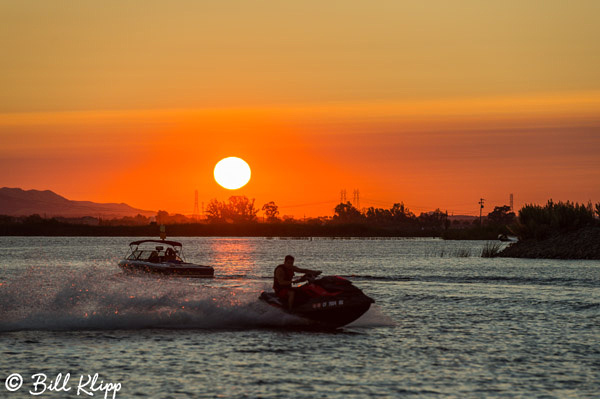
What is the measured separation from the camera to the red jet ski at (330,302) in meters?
28.8

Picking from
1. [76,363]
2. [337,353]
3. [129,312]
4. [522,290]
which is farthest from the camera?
[522,290]

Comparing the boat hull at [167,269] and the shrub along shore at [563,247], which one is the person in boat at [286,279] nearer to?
the boat hull at [167,269]

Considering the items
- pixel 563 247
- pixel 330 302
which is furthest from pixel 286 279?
pixel 563 247

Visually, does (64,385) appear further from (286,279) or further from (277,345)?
(286,279)

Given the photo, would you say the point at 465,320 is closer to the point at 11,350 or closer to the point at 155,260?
the point at 11,350

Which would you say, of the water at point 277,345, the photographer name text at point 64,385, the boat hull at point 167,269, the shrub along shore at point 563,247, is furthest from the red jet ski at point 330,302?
the shrub along shore at point 563,247

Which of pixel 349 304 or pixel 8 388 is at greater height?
pixel 349 304

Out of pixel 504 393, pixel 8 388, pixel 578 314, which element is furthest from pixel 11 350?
pixel 578 314

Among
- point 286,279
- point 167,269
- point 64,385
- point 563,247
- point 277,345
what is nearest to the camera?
point 64,385

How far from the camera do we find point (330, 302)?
2878 cm

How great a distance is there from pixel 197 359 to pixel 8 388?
5.79 metres

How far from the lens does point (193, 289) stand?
3606 cm

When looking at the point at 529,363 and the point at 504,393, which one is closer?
the point at 504,393

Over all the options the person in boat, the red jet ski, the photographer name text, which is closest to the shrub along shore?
the red jet ski
